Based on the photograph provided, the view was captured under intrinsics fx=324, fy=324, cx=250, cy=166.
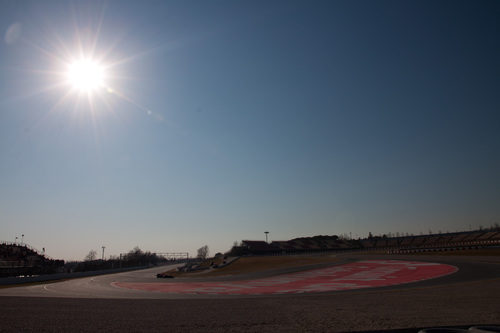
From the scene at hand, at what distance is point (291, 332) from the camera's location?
27.1 ft

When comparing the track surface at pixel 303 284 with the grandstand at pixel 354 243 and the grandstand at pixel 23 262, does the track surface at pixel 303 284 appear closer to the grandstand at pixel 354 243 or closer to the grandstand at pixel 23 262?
the grandstand at pixel 23 262

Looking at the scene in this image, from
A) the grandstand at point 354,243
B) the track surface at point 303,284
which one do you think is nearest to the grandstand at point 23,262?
the track surface at point 303,284

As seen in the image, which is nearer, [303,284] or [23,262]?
[303,284]

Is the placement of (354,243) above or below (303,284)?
below

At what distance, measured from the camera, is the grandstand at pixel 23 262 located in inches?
1766

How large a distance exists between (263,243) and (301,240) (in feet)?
117

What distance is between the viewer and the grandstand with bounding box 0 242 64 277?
44.8 m

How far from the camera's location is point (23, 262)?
50.2 m

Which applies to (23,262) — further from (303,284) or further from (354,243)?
(354,243)

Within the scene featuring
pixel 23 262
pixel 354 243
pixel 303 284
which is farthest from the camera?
pixel 354 243

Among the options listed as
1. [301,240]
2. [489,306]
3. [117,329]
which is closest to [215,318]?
[117,329]

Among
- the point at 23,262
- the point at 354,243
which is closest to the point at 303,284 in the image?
the point at 23,262

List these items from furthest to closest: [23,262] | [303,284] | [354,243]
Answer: [354,243] < [23,262] < [303,284]

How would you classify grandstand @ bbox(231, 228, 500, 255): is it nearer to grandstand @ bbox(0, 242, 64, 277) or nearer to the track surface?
grandstand @ bbox(0, 242, 64, 277)
